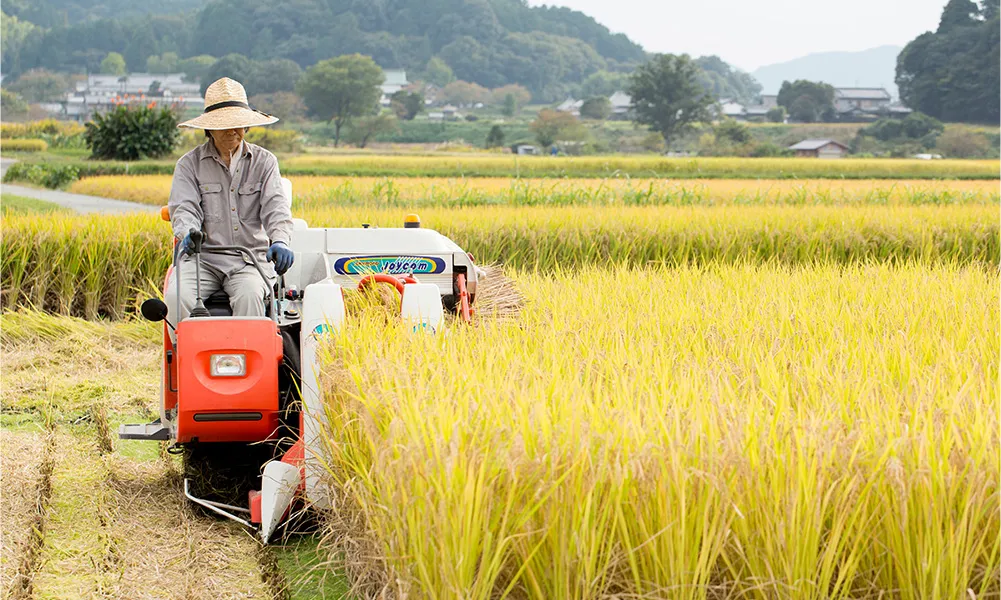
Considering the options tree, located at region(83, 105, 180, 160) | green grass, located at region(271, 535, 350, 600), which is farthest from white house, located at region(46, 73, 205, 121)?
green grass, located at region(271, 535, 350, 600)

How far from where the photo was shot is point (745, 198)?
56.3 ft

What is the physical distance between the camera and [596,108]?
10719cm

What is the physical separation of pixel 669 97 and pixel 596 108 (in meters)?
25.0

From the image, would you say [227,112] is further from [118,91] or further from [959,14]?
[118,91]

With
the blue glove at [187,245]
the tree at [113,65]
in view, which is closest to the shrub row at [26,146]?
the blue glove at [187,245]

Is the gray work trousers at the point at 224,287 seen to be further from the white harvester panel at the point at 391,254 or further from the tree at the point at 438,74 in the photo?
the tree at the point at 438,74

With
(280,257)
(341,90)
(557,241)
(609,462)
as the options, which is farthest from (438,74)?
(609,462)

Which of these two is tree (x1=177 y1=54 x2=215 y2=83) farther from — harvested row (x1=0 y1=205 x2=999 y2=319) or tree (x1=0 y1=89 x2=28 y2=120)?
harvested row (x1=0 y1=205 x2=999 y2=319)

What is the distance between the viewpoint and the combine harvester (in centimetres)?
363

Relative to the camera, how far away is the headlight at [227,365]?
3795 millimetres

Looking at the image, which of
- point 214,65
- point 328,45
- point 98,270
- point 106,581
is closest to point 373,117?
point 214,65

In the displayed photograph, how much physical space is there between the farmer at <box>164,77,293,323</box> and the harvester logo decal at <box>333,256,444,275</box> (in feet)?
1.24

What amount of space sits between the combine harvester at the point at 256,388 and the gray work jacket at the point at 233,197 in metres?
0.09

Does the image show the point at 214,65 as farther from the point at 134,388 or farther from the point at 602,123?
the point at 134,388
